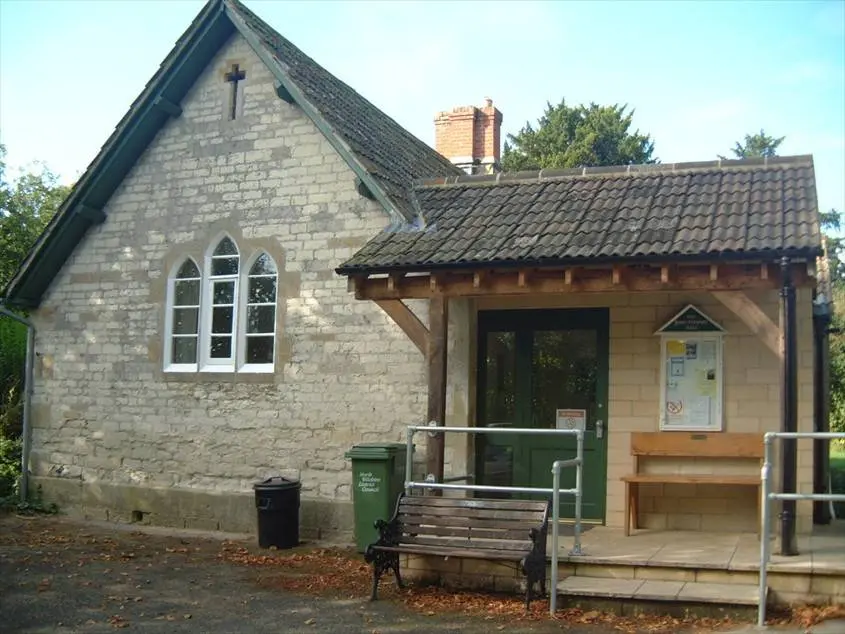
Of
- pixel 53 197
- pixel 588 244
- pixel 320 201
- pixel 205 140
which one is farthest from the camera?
pixel 53 197

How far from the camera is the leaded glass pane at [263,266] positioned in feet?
39.7

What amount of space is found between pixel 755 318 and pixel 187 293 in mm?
7702

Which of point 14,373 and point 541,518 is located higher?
point 14,373

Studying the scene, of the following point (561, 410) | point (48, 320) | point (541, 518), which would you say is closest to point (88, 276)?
point (48, 320)

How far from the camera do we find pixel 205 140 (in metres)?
12.7

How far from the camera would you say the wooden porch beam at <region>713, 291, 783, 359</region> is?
8148 millimetres

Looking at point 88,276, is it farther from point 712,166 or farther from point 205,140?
point 712,166

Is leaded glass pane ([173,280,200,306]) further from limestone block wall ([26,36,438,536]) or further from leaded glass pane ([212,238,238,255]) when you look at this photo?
leaded glass pane ([212,238,238,255])

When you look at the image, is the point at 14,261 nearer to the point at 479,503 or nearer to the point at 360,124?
the point at 360,124

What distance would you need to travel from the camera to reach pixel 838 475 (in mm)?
16000

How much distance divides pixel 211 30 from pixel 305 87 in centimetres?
174

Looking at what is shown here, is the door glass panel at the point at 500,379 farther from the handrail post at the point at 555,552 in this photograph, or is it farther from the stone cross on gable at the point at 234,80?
the stone cross on gable at the point at 234,80

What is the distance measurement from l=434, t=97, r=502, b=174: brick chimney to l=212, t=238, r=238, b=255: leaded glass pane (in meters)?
6.89

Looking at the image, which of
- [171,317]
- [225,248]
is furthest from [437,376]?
[171,317]
